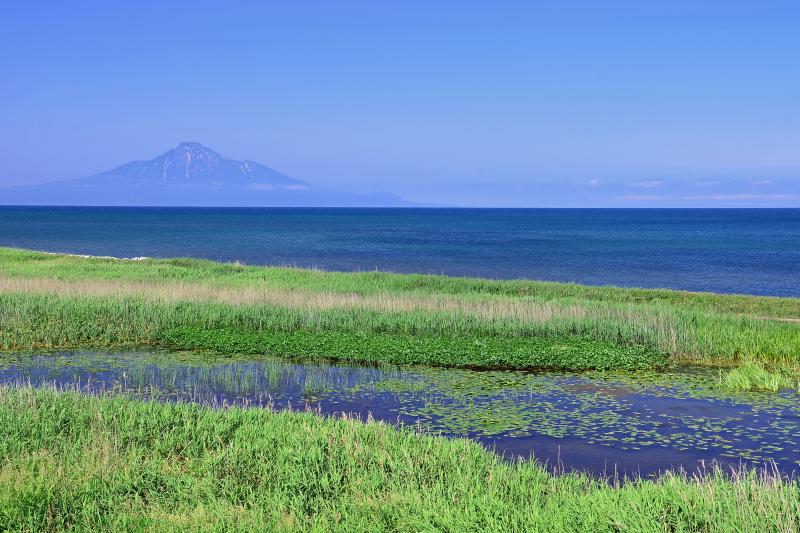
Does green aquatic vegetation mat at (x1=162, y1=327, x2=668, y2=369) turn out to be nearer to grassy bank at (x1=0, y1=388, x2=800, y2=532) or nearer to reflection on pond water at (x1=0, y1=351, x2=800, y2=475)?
reflection on pond water at (x1=0, y1=351, x2=800, y2=475)

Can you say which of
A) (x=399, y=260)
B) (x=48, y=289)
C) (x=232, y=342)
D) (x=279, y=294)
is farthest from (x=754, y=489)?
(x=399, y=260)

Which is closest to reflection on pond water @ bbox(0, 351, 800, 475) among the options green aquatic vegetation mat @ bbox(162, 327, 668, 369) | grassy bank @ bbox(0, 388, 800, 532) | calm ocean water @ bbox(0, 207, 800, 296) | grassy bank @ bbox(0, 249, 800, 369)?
green aquatic vegetation mat @ bbox(162, 327, 668, 369)

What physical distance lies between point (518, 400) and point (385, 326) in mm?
8259

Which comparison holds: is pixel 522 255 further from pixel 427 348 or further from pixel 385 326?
pixel 427 348

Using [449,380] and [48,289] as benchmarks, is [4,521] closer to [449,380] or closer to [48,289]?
[449,380]

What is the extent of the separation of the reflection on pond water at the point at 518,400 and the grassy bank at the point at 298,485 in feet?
6.19

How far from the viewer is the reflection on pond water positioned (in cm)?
1333

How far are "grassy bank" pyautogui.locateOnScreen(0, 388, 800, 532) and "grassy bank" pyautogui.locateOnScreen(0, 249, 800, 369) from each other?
950cm

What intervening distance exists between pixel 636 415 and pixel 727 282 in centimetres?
4419

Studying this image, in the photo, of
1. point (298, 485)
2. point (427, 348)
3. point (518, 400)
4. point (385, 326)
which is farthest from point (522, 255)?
point (298, 485)

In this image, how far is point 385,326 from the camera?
24281 mm

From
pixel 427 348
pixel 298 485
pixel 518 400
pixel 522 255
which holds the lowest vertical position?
pixel 522 255

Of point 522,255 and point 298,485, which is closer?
point 298,485

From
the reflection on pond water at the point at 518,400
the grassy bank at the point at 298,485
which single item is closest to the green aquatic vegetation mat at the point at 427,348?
the reflection on pond water at the point at 518,400
